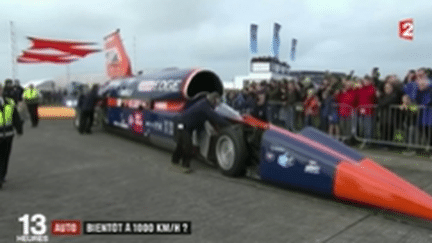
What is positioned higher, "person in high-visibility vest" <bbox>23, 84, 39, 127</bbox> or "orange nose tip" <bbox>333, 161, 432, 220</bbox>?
"person in high-visibility vest" <bbox>23, 84, 39, 127</bbox>

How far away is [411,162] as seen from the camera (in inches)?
265

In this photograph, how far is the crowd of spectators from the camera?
303 inches

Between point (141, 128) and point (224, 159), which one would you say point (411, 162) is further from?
point (141, 128)

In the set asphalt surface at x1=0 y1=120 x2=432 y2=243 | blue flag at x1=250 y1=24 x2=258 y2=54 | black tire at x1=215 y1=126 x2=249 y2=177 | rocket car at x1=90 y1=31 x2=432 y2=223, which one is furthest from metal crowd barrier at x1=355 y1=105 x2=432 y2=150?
blue flag at x1=250 y1=24 x2=258 y2=54

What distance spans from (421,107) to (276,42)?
123 feet

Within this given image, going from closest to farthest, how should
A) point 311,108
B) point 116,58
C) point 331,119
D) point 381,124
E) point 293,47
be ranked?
point 381,124
point 331,119
point 311,108
point 116,58
point 293,47

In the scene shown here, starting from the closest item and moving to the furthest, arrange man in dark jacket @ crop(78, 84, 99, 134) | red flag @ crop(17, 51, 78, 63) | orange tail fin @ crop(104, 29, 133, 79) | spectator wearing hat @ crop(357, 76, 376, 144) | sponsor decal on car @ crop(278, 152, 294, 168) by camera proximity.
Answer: sponsor decal on car @ crop(278, 152, 294, 168) < spectator wearing hat @ crop(357, 76, 376, 144) < man in dark jacket @ crop(78, 84, 99, 134) < orange tail fin @ crop(104, 29, 133, 79) < red flag @ crop(17, 51, 78, 63)

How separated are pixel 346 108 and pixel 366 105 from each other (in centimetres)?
53

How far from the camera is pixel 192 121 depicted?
6.20 metres

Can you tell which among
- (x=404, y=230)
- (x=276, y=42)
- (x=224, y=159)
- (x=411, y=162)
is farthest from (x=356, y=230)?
(x=276, y=42)

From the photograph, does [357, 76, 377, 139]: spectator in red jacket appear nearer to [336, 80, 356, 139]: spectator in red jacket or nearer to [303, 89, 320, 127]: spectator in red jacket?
[336, 80, 356, 139]: spectator in red jacket

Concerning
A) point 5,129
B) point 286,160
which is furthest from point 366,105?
point 5,129

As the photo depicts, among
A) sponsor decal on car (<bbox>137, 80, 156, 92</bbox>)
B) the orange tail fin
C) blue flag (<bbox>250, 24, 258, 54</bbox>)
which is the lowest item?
sponsor decal on car (<bbox>137, 80, 156, 92</bbox>)

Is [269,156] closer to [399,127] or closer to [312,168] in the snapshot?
[312,168]
